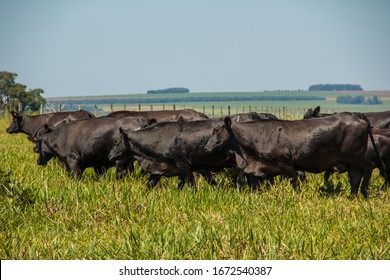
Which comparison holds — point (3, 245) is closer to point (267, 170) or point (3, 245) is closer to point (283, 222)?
point (283, 222)

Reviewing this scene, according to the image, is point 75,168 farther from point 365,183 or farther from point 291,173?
point 365,183

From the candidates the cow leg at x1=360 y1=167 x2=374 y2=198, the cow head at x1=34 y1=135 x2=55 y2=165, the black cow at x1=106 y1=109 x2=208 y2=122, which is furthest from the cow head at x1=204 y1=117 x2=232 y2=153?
the black cow at x1=106 y1=109 x2=208 y2=122

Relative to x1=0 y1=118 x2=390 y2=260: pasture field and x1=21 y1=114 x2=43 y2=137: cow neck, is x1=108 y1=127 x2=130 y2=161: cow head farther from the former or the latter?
x1=21 y1=114 x2=43 y2=137: cow neck

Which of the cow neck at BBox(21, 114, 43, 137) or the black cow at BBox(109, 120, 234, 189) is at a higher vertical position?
the black cow at BBox(109, 120, 234, 189)

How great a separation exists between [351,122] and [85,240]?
513cm

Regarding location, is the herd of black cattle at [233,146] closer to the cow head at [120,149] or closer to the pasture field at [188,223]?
the cow head at [120,149]

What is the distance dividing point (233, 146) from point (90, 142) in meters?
3.34

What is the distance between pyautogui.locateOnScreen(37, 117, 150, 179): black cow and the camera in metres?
13.0

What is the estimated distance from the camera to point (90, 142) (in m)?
13.0

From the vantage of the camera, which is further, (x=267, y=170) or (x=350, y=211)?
(x=267, y=170)

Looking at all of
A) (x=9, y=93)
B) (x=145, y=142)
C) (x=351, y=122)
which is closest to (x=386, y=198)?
(x=351, y=122)

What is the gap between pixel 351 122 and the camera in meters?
10.5

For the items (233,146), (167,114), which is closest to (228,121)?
(233,146)
